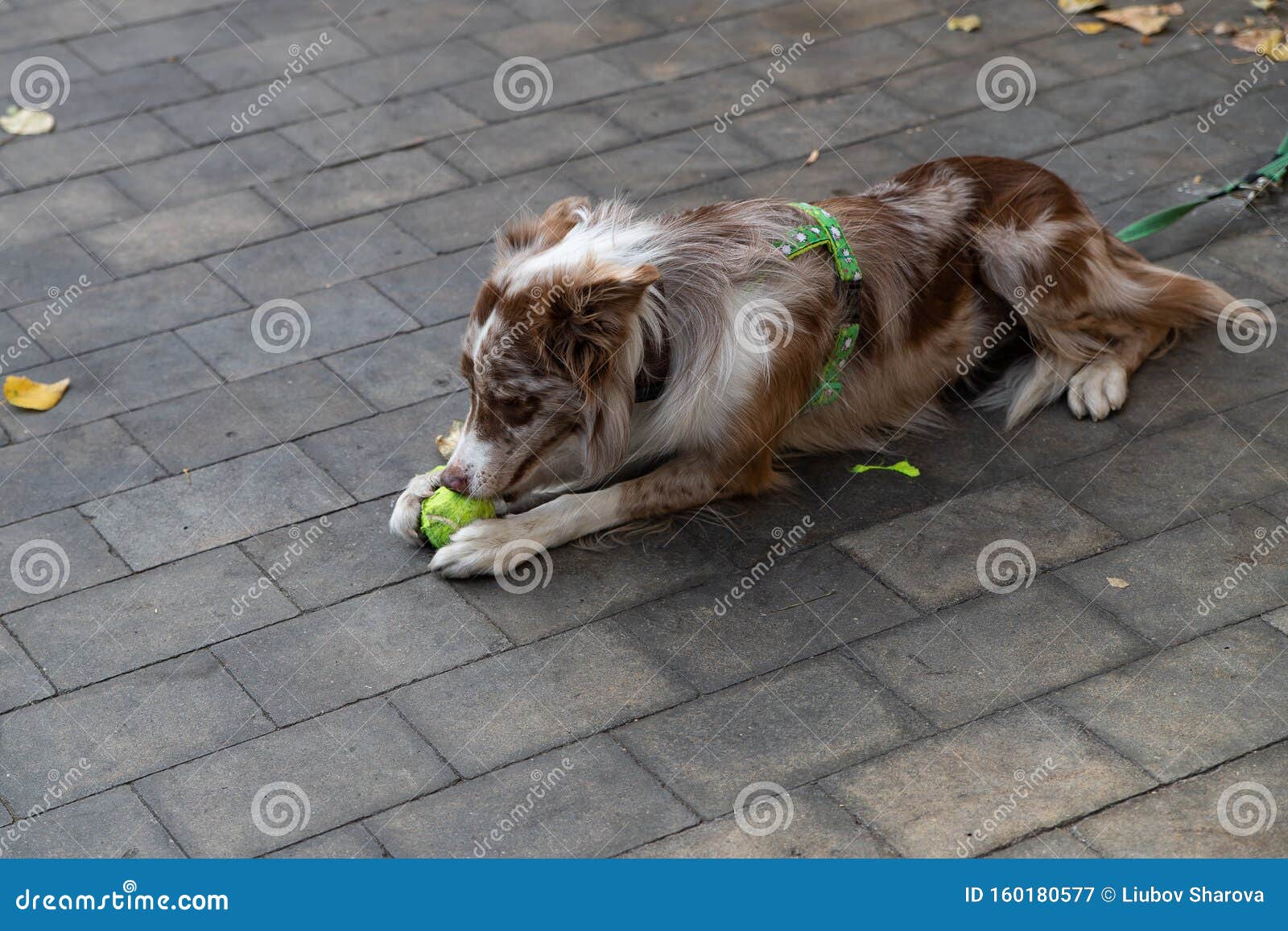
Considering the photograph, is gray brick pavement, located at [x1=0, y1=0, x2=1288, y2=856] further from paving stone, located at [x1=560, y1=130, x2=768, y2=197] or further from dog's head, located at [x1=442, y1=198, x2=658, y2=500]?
dog's head, located at [x1=442, y1=198, x2=658, y2=500]

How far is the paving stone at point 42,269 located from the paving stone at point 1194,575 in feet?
14.2

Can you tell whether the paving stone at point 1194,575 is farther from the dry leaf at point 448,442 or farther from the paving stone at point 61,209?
the paving stone at point 61,209

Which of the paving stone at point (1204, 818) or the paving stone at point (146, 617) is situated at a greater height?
the paving stone at point (1204, 818)

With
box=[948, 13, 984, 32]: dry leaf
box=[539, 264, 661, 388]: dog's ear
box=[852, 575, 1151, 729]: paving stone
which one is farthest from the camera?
box=[948, 13, 984, 32]: dry leaf

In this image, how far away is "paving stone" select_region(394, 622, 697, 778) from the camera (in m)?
3.95

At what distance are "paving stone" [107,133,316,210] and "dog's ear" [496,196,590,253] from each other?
282 centimetres

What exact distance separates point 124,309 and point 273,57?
8.61 ft

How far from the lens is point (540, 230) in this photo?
4.58 metres

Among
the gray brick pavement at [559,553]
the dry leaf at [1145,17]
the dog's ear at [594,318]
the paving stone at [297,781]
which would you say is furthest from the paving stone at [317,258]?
the dry leaf at [1145,17]

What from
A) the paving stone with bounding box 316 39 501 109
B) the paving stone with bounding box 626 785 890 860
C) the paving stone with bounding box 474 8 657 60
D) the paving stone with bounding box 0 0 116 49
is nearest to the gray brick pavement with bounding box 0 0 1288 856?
the paving stone with bounding box 626 785 890 860

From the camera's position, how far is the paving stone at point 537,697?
13.0 ft

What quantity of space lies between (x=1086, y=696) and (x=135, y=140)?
5.58 m

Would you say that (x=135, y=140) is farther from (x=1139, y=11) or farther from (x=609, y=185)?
(x=1139, y=11)

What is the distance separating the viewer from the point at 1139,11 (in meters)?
8.29
